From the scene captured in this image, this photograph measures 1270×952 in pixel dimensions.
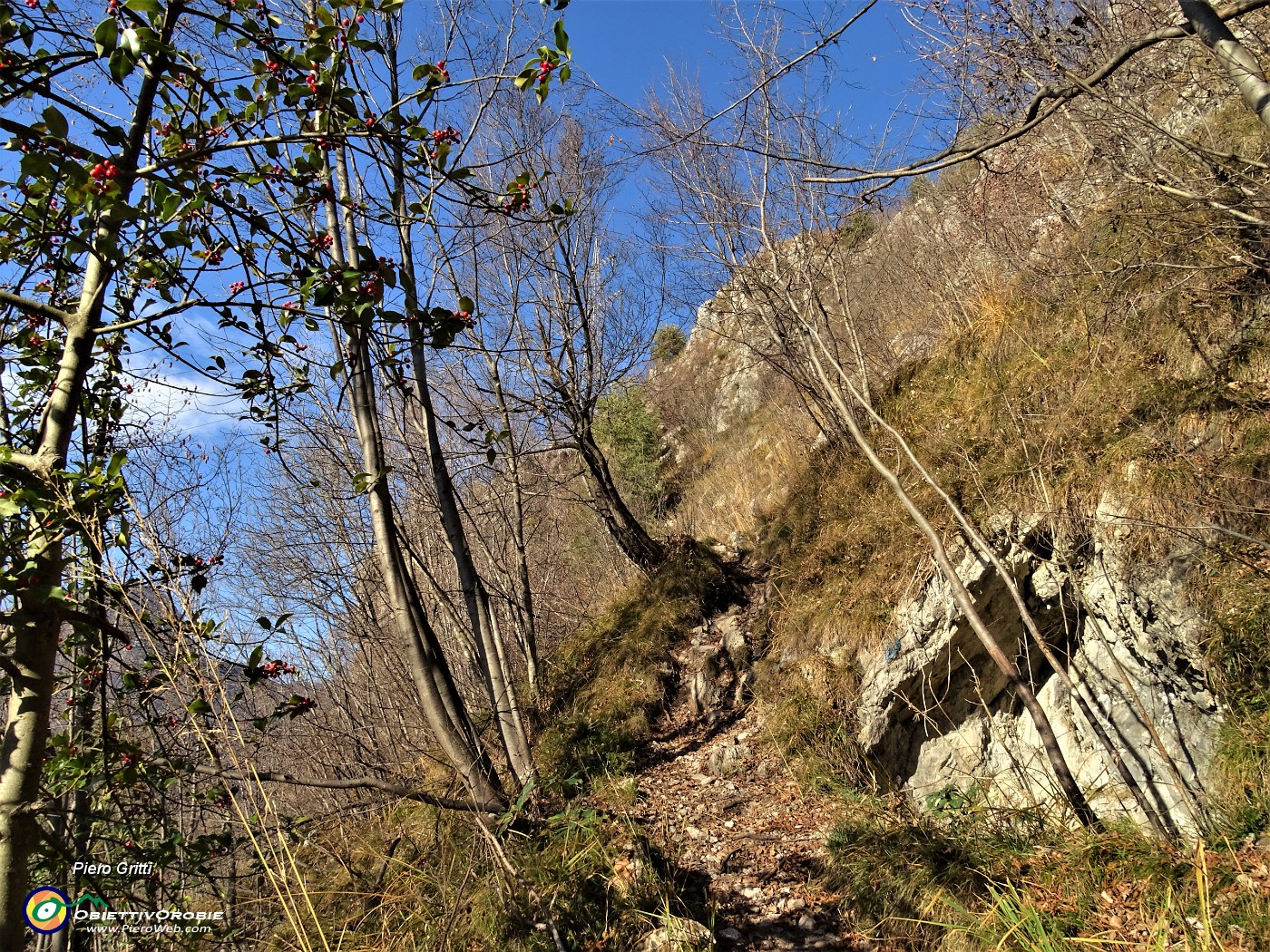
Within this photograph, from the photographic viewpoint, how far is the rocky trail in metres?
3.47

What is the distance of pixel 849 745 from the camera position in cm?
470

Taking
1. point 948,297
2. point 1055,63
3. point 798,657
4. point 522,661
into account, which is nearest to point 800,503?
point 798,657

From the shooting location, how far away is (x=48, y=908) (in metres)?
2.29

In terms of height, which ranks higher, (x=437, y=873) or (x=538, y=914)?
(x=437, y=873)

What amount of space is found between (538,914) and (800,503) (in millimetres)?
5000

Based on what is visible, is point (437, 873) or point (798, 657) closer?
point (437, 873)

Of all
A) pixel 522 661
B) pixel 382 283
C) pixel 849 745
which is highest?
pixel 382 283

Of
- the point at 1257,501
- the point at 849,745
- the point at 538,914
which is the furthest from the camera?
the point at 849,745

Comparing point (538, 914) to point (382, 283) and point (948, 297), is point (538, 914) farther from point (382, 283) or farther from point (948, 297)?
point (948, 297)

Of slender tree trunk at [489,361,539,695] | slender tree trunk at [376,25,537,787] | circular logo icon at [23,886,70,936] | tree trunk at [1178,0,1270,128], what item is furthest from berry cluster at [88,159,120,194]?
slender tree trunk at [489,361,539,695]

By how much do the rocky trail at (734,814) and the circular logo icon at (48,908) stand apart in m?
2.30

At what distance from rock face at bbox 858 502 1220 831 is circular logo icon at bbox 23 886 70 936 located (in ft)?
12.1

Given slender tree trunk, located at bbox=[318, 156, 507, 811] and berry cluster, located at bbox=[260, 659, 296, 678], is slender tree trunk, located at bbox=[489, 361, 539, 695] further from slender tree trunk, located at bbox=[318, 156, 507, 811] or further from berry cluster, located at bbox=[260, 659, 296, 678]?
berry cluster, located at bbox=[260, 659, 296, 678]

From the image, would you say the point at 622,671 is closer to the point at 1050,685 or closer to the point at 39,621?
the point at 1050,685
